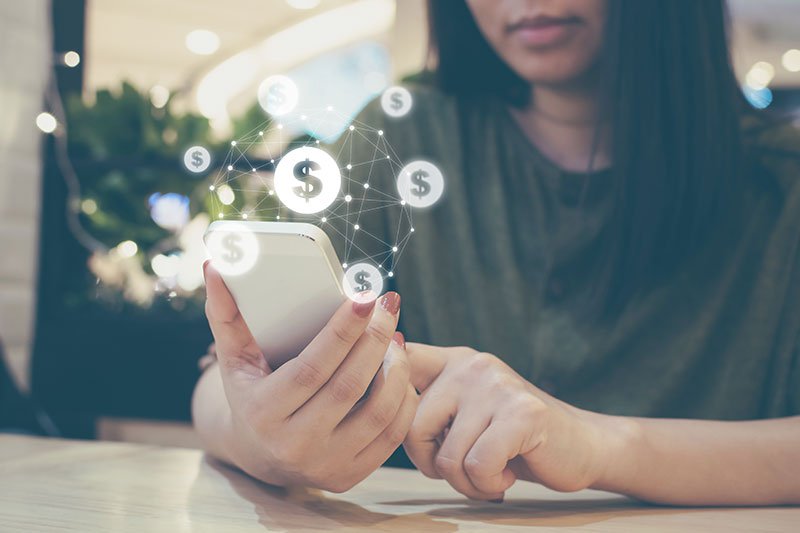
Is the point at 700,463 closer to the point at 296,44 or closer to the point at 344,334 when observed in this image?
the point at 344,334

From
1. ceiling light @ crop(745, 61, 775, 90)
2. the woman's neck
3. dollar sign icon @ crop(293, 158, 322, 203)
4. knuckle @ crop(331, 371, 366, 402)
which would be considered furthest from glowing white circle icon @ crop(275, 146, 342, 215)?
ceiling light @ crop(745, 61, 775, 90)

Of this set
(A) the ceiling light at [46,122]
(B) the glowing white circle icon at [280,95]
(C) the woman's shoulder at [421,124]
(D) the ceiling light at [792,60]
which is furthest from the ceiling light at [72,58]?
(D) the ceiling light at [792,60]

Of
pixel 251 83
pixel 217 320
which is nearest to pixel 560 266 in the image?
pixel 217 320

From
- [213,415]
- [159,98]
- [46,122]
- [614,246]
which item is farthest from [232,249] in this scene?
[46,122]

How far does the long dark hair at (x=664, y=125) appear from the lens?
79 centimetres

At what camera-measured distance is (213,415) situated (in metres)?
0.67

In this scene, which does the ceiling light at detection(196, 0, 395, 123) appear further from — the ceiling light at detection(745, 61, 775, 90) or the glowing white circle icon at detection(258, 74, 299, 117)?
the glowing white circle icon at detection(258, 74, 299, 117)

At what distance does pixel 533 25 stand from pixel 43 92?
1292mm

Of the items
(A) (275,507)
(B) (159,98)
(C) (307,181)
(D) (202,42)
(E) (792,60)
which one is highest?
(E) (792,60)

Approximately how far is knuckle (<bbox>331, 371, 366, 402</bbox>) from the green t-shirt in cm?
39

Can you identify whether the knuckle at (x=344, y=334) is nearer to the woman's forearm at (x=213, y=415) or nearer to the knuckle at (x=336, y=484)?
the knuckle at (x=336, y=484)

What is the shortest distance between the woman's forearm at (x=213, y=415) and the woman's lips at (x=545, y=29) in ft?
1.61

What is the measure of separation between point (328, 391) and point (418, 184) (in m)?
0.14

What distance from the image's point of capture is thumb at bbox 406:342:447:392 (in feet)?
1.71
